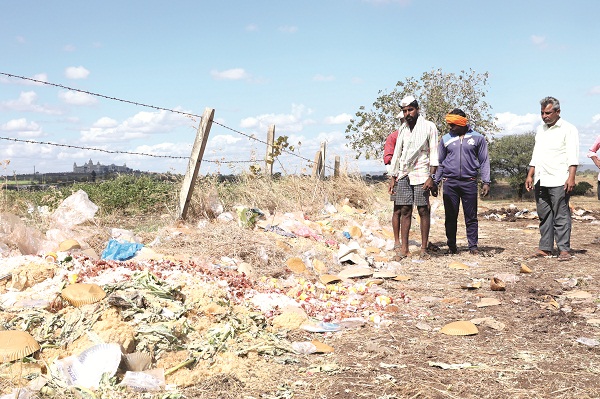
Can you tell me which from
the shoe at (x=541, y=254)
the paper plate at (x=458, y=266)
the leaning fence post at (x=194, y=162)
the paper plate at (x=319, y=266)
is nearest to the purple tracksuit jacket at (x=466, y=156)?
the paper plate at (x=458, y=266)

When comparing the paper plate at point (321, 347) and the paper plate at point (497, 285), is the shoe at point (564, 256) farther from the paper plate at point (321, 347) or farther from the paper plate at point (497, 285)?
the paper plate at point (321, 347)

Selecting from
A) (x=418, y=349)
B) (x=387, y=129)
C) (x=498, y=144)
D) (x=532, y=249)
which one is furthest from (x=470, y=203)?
(x=498, y=144)

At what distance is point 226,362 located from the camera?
10.2 feet

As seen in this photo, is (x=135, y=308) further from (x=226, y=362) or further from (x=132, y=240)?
(x=132, y=240)

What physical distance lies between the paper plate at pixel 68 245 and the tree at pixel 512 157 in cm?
1715

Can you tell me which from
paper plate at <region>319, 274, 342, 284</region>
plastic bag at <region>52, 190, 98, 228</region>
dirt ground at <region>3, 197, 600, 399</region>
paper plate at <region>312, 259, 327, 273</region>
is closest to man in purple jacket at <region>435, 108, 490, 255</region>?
dirt ground at <region>3, 197, 600, 399</region>

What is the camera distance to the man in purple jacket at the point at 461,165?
651 cm

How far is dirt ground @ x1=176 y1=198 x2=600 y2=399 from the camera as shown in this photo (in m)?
2.88

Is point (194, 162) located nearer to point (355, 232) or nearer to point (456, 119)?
point (355, 232)

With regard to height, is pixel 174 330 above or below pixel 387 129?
below

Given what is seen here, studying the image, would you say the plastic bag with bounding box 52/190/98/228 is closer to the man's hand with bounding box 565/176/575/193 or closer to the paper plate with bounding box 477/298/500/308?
the paper plate with bounding box 477/298/500/308

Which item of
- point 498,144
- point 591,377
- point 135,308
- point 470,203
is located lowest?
point 591,377

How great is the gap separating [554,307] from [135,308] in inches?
127

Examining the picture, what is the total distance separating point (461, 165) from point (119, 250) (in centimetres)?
394
